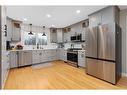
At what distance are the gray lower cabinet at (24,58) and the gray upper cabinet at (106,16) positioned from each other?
3512 millimetres

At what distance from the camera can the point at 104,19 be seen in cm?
324

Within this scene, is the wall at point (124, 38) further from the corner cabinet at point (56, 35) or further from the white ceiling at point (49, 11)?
the corner cabinet at point (56, 35)

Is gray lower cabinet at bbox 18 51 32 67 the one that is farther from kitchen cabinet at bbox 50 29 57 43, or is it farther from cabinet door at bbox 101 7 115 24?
cabinet door at bbox 101 7 115 24

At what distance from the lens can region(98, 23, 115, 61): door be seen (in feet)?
8.59

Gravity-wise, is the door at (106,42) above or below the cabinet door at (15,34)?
below

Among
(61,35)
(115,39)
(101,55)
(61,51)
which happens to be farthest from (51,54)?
(115,39)

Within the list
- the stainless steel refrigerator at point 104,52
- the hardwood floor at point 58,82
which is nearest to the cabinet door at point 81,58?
the stainless steel refrigerator at point 104,52

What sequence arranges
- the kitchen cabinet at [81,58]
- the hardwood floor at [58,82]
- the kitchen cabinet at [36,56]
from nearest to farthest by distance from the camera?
the hardwood floor at [58,82] < the kitchen cabinet at [81,58] < the kitchen cabinet at [36,56]

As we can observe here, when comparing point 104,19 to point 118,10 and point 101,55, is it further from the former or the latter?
point 101,55

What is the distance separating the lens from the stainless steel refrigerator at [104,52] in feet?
8.56

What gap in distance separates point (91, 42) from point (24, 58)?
11.2 ft

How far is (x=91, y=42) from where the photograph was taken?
3309mm

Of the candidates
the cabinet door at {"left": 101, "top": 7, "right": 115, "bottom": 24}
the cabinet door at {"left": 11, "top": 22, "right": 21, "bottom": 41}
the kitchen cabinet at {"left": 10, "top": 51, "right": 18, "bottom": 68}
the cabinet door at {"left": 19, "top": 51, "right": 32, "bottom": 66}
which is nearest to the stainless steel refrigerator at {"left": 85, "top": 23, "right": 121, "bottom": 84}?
the cabinet door at {"left": 101, "top": 7, "right": 115, "bottom": 24}

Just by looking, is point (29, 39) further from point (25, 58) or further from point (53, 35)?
point (53, 35)
